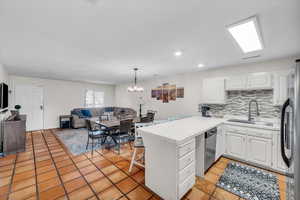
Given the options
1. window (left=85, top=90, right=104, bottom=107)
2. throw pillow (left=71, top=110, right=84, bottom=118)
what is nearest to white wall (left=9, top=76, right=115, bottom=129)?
window (left=85, top=90, right=104, bottom=107)

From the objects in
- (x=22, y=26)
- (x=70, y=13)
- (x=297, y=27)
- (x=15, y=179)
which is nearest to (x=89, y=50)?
(x=22, y=26)

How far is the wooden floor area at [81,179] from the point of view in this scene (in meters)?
1.78

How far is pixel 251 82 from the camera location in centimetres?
280

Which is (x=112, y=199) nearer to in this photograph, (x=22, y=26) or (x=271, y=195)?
(x=271, y=195)

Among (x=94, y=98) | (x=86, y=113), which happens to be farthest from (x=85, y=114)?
(x=94, y=98)

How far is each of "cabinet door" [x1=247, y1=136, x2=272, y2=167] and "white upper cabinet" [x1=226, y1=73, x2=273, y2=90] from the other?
112cm

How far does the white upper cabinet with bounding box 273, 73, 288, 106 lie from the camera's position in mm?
2421

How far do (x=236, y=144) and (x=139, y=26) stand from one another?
10.0ft

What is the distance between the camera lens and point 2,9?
126 centimetres

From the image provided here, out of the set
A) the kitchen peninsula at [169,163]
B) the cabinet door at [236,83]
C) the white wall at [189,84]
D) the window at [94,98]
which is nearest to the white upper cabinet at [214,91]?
the cabinet door at [236,83]

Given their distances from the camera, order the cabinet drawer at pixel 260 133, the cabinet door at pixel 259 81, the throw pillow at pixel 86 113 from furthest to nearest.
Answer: the throw pillow at pixel 86 113 < the cabinet door at pixel 259 81 < the cabinet drawer at pixel 260 133

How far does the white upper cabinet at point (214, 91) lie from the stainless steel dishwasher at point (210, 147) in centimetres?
113

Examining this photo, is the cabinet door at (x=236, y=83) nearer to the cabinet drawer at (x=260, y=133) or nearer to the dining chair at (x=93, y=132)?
the cabinet drawer at (x=260, y=133)

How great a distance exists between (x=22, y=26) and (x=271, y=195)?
4.13 m
